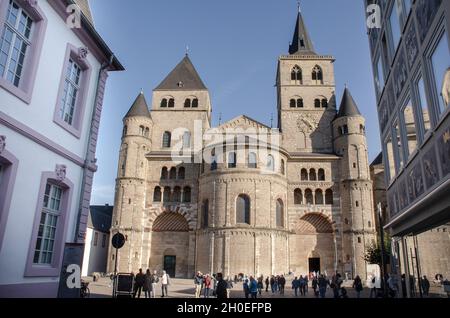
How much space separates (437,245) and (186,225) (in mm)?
32190

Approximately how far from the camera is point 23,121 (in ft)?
28.2

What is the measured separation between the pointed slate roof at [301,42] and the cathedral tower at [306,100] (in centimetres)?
14

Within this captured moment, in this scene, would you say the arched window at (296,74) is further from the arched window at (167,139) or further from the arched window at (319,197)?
the arched window at (167,139)

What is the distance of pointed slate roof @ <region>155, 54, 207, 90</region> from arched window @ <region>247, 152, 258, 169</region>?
17.1m

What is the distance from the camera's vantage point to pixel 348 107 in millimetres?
44188

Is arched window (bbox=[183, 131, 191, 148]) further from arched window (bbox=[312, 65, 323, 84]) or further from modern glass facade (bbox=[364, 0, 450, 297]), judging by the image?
modern glass facade (bbox=[364, 0, 450, 297])

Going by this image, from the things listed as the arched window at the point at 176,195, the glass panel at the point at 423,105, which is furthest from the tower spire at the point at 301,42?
the glass panel at the point at 423,105

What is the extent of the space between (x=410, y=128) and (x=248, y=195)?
24.9 metres

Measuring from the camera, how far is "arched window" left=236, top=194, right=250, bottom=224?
117 ft

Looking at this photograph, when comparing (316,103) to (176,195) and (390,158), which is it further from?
(390,158)

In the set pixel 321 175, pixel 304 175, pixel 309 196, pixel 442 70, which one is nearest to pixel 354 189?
pixel 321 175

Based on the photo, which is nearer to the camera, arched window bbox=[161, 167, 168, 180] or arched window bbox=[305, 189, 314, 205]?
arched window bbox=[305, 189, 314, 205]

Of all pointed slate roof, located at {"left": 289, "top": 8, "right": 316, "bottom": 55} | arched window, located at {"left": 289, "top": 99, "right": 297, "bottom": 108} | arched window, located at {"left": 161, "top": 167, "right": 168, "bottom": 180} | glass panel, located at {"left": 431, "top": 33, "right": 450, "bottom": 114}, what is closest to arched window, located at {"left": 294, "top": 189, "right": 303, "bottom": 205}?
arched window, located at {"left": 289, "top": 99, "right": 297, "bottom": 108}
